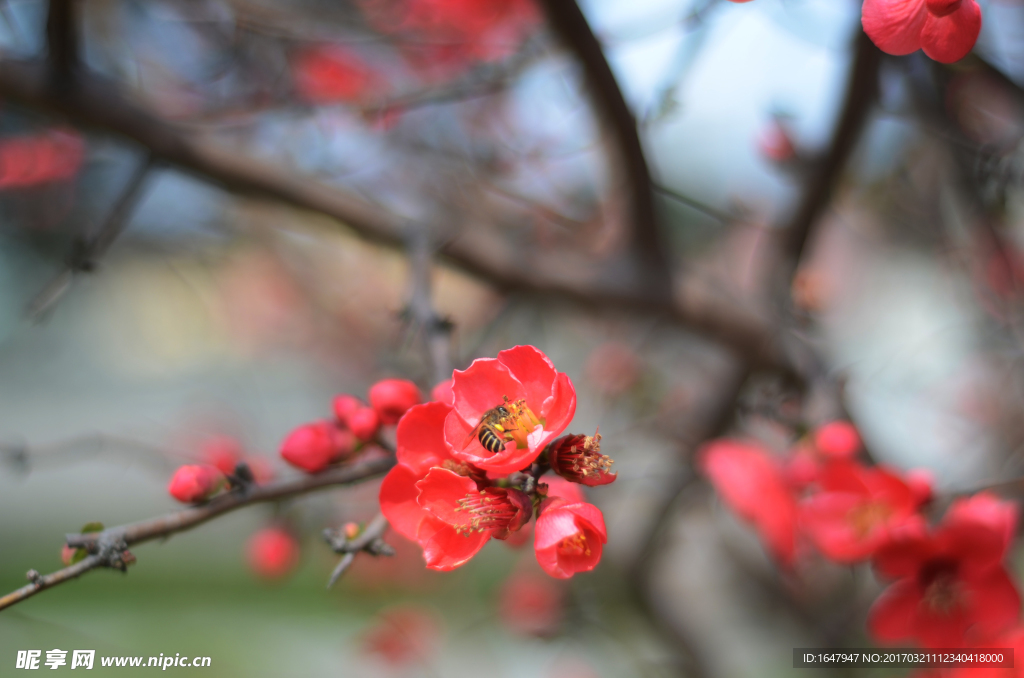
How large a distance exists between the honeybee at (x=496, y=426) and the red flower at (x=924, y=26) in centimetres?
43

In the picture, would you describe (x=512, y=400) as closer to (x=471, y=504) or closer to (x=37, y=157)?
(x=471, y=504)

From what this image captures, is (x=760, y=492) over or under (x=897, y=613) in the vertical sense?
over

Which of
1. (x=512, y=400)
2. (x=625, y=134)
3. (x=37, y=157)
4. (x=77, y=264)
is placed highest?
(x=37, y=157)

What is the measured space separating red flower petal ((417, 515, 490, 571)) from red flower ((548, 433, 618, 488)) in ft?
0.28

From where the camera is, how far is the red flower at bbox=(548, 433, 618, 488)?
1.61 feet

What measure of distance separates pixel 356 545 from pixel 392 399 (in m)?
0.16

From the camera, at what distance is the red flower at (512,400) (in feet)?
1.62

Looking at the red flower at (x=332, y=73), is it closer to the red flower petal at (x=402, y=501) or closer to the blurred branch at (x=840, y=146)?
the blurred branch at (x=840, y=146)

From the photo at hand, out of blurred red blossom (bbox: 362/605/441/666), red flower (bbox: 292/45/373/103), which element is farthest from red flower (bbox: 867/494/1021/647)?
red flower (bbox: 292/45/373/103)

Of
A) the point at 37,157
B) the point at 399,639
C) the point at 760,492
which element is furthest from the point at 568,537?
the point at 37,157

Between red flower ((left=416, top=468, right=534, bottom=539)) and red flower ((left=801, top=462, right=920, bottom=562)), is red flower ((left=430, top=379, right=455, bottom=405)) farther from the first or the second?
red flower ((left=801, top=462, right=920, bottom=562))

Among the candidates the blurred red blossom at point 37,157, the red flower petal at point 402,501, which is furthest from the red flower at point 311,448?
the blurred red blossom at point 37,157

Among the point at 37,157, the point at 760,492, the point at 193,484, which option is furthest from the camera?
the point at 37,157

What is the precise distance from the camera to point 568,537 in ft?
1.61
